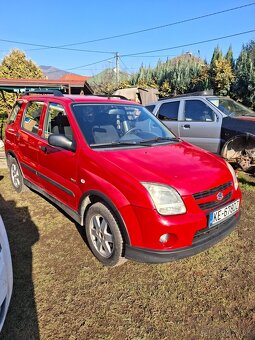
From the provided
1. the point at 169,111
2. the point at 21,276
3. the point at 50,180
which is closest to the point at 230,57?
the point at 169,111

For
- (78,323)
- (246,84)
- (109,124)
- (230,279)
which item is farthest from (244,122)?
(246,84)

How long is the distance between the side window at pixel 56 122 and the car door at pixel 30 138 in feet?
0.58

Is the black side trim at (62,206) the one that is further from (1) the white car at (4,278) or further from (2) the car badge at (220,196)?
(2) the car badge at (220,196)

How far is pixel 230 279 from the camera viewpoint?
9.69 ft

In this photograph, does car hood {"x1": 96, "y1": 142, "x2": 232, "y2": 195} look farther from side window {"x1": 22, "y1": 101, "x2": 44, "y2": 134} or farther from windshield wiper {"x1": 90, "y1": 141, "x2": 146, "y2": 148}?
side window {"x1": 22, "y1": 101, "x2": 44, "y2": 134}

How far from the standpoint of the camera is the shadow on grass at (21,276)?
233 cm

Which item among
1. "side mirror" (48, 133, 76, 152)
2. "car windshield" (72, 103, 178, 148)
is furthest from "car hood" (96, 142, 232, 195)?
"side mirror" (48, 133, 76, 152)

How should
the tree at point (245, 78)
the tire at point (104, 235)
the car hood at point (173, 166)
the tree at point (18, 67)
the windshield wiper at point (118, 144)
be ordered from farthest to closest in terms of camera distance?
the tree at point (18, 67) → the tree at point (245, 78) → the windshield wiper at point (118, 144) → the tire at point (104, 235) → the car hood at point (173, 166)

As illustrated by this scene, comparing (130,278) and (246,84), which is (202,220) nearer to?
(130,278)

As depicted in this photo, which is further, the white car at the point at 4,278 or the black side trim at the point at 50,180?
the black side trim at the point at 50,180

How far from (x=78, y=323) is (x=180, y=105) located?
5921mm

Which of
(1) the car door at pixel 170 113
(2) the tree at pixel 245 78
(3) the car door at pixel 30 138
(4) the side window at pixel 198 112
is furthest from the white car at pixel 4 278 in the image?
(2) the tree at pixel 245 78

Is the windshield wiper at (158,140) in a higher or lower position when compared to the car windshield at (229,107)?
lower

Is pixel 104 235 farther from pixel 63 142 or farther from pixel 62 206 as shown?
pixel 63 142
